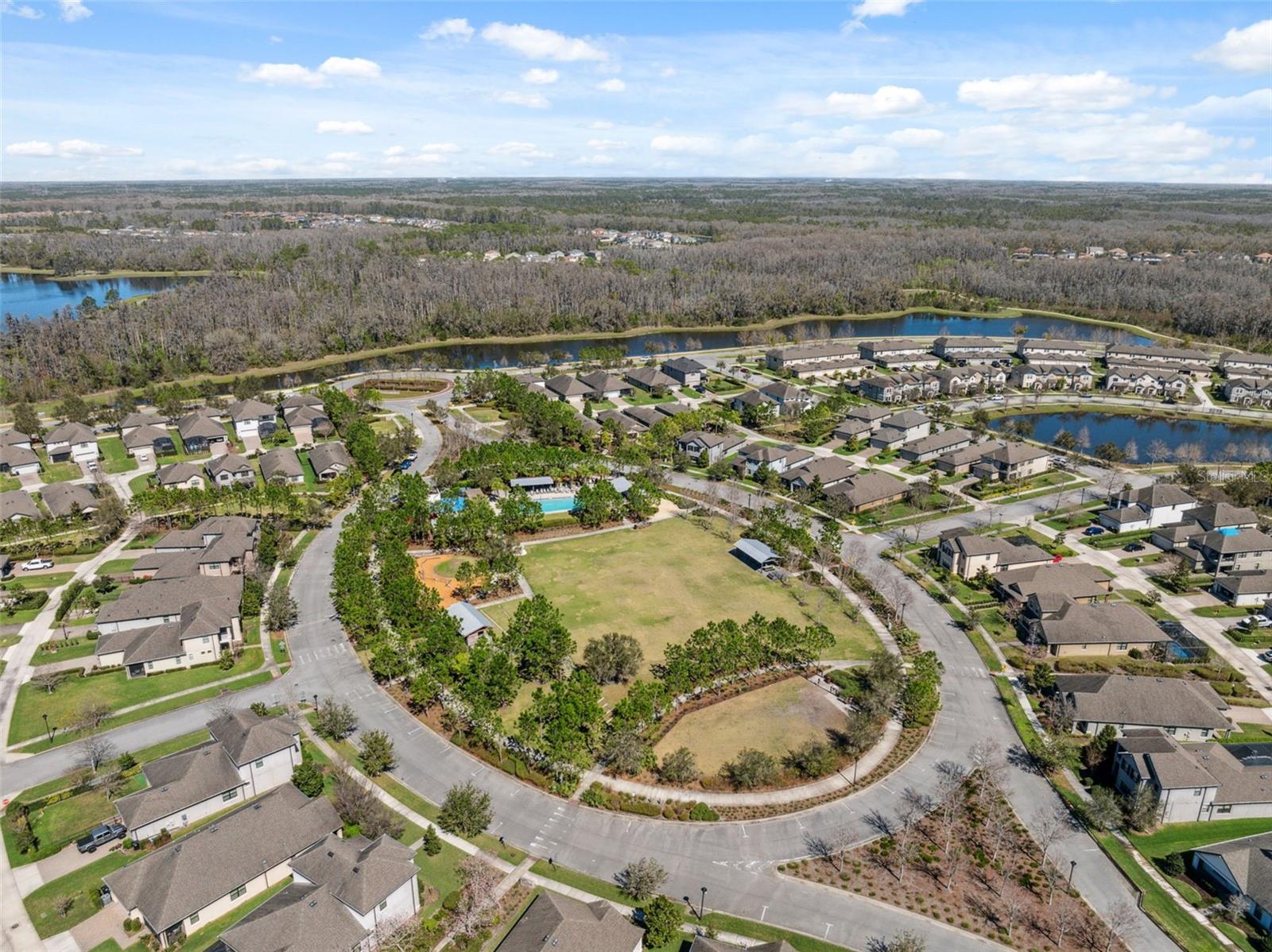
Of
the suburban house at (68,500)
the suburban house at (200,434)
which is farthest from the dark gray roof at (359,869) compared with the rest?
the suburban house at (200,434)

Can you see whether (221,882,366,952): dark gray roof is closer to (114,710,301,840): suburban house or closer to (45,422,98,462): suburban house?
(114,710,301,840): suburban house

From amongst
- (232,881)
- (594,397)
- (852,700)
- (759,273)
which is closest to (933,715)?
(852,700)

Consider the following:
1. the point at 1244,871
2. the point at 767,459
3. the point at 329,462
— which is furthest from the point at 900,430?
the point at 329,462

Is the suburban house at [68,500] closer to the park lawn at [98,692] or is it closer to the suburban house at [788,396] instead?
the park lawn at [98,692]

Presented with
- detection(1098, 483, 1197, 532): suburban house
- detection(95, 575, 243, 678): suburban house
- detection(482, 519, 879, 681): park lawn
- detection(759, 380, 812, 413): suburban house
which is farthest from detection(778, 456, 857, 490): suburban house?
detection(95, 575, 243, 678): suburban house

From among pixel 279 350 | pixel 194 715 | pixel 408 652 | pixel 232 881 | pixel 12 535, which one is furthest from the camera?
pixel 279 350

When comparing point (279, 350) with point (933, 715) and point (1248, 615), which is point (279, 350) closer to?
point (933, 715)

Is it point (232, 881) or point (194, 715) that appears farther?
point (194, 715)

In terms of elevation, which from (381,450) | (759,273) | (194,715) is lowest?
(194,715)
